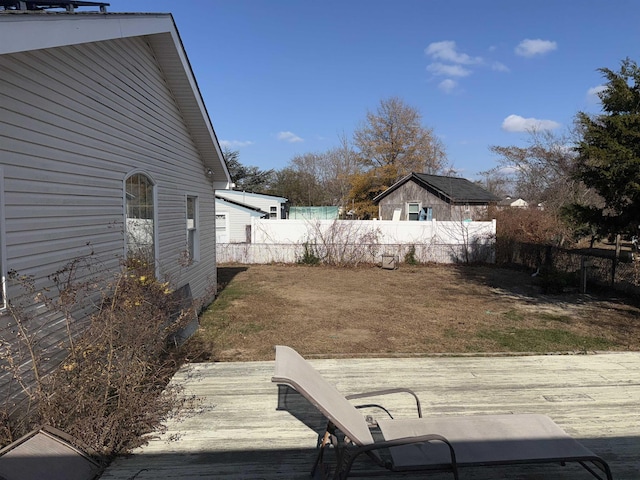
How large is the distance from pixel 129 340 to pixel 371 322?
218 inches

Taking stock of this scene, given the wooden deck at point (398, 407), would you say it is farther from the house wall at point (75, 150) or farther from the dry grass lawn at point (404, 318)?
the house wall at point (75, 150)

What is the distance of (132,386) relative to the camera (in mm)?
3254

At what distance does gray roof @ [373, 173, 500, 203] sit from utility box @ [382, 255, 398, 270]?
27.3 ft

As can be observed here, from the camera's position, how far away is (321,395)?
256 cm

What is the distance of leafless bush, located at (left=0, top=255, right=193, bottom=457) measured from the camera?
293 cm

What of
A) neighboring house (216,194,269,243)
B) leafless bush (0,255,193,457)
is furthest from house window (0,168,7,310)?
neighboring house (216,194,269,243)

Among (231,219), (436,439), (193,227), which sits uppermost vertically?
(231,219)

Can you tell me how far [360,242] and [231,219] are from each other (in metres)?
8.22

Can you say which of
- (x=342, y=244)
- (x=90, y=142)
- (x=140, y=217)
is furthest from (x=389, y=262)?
(x=90, y=142)

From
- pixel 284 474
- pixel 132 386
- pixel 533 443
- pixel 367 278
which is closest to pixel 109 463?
pixel 132 386

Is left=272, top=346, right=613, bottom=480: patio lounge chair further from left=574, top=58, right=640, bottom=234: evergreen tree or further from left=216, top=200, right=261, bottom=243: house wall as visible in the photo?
left=216, top=200, right=261, bottom=243: house wall

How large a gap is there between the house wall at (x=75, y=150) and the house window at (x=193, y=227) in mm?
1861

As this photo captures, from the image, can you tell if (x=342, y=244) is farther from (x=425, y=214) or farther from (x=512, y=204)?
(x=512, y=204)

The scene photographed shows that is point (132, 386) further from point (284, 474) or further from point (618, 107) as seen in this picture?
point (618, 107)
